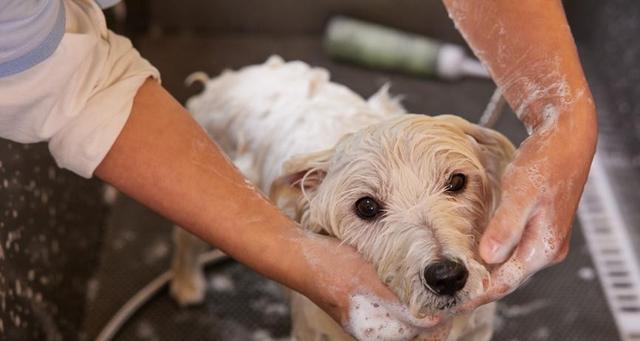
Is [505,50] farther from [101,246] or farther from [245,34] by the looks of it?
[245,34]

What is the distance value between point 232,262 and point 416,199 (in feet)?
3.21

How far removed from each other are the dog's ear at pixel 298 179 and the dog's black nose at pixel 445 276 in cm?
28

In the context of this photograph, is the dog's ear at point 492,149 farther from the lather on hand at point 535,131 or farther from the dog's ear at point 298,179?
the dog's ear at point 298,179

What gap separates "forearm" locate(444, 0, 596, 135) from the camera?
1086 mm

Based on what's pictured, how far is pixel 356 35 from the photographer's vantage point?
7.83 feet

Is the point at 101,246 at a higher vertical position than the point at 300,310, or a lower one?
lower

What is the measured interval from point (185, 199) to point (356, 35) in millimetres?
1457

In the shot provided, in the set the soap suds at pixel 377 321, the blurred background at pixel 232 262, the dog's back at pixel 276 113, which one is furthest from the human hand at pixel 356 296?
the blurred background at pixel 232 262

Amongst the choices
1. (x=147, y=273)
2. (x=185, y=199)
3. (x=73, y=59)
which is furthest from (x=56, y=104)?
(x=147, y=273)

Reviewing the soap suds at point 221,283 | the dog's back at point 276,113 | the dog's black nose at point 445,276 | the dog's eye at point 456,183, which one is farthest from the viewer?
the soap suds at point 221,283

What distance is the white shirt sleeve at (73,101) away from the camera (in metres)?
0.98

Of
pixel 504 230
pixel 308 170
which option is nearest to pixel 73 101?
pixel 308 170

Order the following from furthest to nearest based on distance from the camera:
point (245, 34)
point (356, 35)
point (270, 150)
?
point (245, 34) → point (356, 35) → point (270, 150)

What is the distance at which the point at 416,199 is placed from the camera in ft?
3.47
